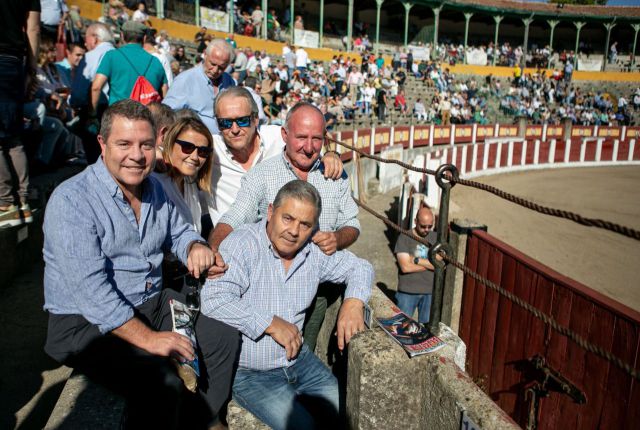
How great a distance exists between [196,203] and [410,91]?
25900 millimetres

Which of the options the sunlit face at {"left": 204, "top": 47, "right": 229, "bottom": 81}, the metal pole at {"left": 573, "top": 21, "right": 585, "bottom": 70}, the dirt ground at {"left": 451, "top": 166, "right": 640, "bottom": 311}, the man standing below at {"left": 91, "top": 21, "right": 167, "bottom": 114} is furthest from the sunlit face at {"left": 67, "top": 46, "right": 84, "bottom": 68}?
the metal pole at {"left": 573, "top": 21, "right": 585, "bottom": 70}

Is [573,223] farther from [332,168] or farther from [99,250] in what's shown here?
[99,250]

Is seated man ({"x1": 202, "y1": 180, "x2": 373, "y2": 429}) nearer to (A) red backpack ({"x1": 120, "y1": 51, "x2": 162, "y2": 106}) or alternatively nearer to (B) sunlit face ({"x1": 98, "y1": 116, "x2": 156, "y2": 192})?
(B) sunlit face ({"x1": 98, "y1": 116, "x2": 156, "y2": 192})

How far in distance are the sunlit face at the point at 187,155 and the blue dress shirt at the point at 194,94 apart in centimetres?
134

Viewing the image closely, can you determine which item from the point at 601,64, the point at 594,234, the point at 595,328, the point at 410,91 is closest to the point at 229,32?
the point at 410,91

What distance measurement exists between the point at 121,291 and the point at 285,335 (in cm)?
79

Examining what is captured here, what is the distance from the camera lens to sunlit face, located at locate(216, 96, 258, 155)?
3.23m

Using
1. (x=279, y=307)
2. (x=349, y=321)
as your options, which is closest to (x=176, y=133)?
(x=279, y=307)

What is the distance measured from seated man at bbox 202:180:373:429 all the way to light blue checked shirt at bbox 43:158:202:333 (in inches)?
13.8

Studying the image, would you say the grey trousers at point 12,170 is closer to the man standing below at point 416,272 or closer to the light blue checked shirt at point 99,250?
the light blue checked shirt at point 99,250

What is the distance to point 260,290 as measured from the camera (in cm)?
253

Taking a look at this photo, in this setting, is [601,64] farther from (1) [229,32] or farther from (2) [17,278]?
(2) [17,278]

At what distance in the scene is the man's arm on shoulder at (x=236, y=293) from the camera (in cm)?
238

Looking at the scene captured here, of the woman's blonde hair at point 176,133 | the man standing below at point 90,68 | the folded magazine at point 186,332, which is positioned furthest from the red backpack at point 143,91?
the folded magazine at point 186,332
